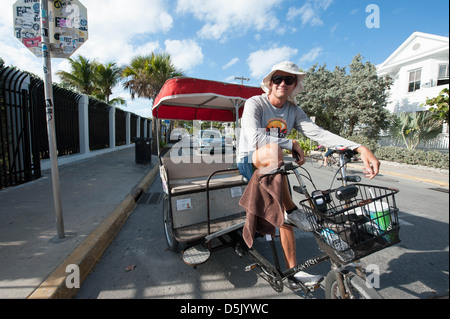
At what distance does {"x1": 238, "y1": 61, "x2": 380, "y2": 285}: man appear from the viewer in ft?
5.72

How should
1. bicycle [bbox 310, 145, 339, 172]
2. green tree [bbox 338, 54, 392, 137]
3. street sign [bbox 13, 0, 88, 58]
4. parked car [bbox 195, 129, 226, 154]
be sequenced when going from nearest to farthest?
street sign [bbox 13, 0, 88, 58], bicycle [bbox 310, 145, 339, 172], green tree [bbox 338, 54, 392, 137], parked car [bbox 195, 129, 226, 154]

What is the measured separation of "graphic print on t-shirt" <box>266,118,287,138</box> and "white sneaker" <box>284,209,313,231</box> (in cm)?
76

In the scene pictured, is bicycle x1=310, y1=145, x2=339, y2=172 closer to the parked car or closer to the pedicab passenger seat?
the pedicab passenger seat

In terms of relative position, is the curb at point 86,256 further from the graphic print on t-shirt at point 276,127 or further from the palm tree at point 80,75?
the palm tree at point 80,75

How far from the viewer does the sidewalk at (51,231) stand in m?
2.19

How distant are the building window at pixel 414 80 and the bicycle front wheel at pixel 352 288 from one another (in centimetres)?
1869

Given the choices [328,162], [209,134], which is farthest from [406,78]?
[328,162]

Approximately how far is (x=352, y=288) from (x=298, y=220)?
0.60 metres

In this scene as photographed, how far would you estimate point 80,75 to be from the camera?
755 inches

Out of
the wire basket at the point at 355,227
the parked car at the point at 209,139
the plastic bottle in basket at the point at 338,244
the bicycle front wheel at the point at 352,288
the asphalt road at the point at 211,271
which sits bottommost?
the asphalt road at the point at 211,271

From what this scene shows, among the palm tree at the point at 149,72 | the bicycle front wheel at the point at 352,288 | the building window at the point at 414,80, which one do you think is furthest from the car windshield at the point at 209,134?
the bicycle front wheel at the point at 352,288

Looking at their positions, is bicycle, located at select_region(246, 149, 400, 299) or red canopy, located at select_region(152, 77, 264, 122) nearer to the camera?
bicycle, located at select_region(246, 149, 400, 299)

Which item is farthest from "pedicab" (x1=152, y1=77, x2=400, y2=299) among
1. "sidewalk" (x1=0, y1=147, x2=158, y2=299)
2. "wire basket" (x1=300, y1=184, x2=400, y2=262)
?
"sidewalk" (x1=0, y1=147, x2=158, y2=299)


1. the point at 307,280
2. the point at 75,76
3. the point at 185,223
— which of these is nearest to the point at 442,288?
the point at 307,280
